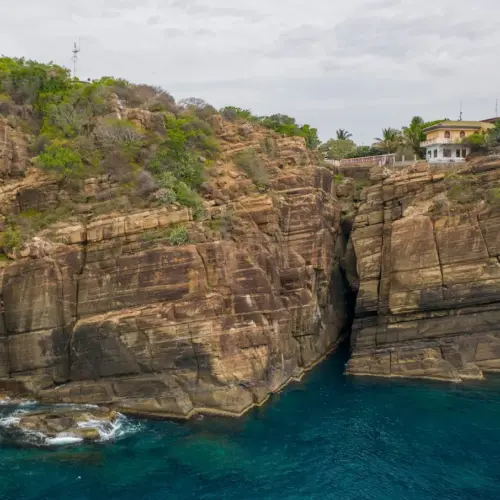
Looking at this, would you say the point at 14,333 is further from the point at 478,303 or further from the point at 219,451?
the point at 478,303

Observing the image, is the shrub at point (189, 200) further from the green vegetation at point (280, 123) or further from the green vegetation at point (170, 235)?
the green vegetation at point (280, 123)

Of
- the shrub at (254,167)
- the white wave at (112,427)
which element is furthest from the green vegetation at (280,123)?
the white wave at (112,427)

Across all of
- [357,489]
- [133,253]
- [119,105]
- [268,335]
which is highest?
[119,105]

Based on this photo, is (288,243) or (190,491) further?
(288,243)

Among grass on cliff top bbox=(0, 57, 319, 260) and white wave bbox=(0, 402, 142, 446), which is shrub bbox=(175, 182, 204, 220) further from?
white wave bbox=(0, 402, 142, 446)

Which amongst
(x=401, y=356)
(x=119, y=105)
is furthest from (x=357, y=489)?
(x=119, y=105)

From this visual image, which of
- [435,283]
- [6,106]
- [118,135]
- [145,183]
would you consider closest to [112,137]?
[118,135]

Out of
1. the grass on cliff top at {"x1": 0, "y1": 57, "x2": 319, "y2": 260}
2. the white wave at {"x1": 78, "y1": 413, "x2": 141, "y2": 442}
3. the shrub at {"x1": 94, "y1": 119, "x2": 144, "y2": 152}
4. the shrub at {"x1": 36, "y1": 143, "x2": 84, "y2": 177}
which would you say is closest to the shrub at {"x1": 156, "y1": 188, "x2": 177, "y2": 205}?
the grass on cliff top at {"x1": 0, "y1": 57, "x2": 319, "y2": 260}
